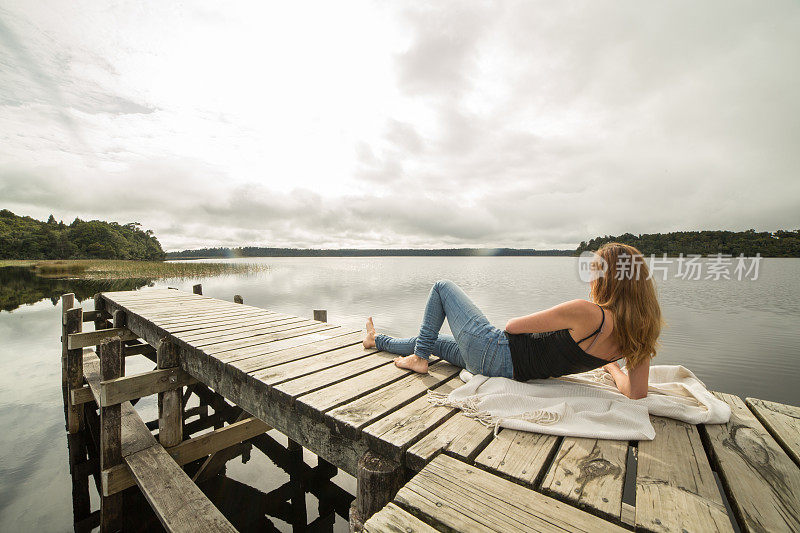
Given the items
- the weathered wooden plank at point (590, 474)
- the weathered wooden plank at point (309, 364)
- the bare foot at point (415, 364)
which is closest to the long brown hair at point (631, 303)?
the weathered wooden plank at point (590, 474)

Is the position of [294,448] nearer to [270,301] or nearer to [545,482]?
[545,482]

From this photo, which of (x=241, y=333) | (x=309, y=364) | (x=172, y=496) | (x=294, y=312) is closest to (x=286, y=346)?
(x=309, y=364)

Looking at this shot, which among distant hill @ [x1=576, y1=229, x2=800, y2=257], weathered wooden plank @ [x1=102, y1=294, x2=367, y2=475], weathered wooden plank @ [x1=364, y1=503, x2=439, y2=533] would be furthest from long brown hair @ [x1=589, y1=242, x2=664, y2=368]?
distant hill @ [x1=576, y1=229, x2=800, y2=257]

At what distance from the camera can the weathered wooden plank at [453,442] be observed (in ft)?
6.73

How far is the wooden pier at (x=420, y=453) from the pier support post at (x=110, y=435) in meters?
0.01

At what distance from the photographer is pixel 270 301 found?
68.0 feet

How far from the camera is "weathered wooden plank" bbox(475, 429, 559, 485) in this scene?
1876 mm

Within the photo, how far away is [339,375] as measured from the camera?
3457 mm

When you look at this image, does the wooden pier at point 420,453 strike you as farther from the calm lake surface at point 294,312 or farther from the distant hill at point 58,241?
the distant hill at point 58,241

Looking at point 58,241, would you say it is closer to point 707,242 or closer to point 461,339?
point 461,339

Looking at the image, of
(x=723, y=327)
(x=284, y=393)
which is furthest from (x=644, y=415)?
(x=723, y=327)

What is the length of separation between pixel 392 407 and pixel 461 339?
1027mm

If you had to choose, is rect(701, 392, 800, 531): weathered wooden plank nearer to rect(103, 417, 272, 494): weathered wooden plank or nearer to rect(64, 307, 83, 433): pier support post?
rect(103, 417, 272, 494): weathered wooden plank

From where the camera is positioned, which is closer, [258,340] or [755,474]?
[755,474]
